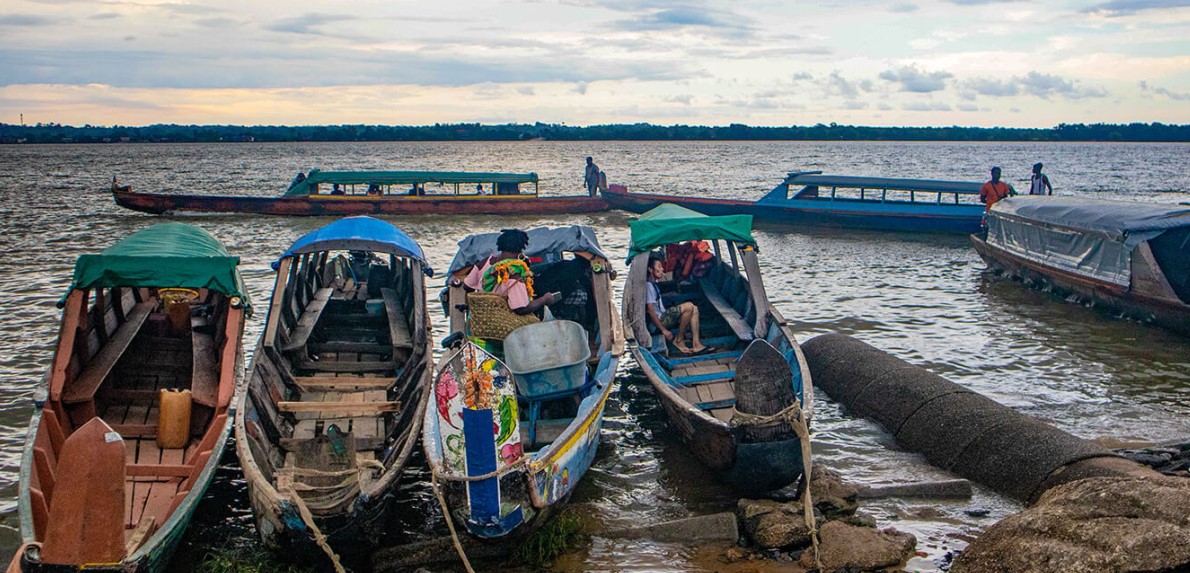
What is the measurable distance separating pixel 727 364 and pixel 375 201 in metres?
21.0

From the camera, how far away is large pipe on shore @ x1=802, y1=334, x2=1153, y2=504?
7254mm

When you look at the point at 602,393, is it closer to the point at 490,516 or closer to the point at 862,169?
the point at 490,516

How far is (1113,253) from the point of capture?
46.4 feet

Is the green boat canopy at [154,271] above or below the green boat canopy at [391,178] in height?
below

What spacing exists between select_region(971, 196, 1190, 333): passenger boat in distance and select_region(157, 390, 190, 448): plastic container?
1264 centimetres

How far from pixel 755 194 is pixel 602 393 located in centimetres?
3936

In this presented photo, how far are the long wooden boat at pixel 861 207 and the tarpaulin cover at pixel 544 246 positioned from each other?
15197 millimetres

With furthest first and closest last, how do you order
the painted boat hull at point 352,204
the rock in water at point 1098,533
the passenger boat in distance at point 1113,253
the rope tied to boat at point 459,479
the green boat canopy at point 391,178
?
the green boat canopy at point 391,178 < the painted boat hull at point 352,204 < the passenger boat in distance at point 1113,253 < the rope tied to boat at point 459,479 < the rock in water at point 1098,533

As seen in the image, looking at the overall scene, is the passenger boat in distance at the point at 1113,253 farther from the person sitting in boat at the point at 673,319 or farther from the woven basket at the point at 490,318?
the woven basket at the point at 490,318

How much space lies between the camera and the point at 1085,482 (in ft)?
18.8

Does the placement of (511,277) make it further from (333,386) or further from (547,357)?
(333,386)

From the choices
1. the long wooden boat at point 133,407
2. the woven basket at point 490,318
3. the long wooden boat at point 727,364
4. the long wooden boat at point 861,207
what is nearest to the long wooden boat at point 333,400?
the long wooden boat at point 133,407

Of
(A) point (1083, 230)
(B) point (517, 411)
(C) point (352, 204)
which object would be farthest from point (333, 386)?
(C) point (352, 204)

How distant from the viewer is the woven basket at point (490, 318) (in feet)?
29.2
